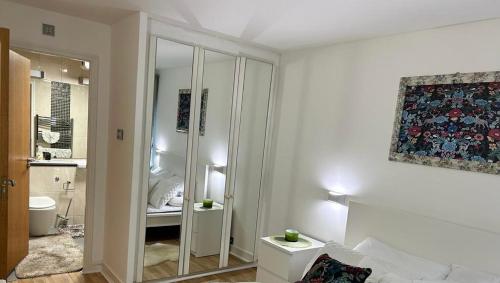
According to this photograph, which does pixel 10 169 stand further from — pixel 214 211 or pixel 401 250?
pixel 401 250

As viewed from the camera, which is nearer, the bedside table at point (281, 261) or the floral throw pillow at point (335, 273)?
the floral throw pillow at point (335, 273)

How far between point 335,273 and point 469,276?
0.88 m

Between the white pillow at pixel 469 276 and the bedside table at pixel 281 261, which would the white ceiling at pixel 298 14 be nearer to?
the white pillow at pixel 469 276

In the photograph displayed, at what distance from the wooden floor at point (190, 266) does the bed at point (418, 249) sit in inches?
57.8

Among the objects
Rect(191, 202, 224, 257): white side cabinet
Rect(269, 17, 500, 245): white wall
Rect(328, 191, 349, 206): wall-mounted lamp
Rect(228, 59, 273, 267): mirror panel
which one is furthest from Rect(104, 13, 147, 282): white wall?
Rect(328, 191, 349, 206): wall-mounted lamp

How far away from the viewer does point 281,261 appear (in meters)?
2.85

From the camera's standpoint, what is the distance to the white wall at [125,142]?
2758mm

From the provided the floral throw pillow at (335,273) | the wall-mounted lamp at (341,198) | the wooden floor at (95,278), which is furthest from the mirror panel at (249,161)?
the floral throw pillow at (335,273)

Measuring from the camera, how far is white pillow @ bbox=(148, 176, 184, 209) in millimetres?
3032

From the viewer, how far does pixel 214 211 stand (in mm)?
3475

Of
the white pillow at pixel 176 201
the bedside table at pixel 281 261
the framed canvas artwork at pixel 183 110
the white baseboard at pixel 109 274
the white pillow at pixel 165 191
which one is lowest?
the white baseboard at pixel 109 274

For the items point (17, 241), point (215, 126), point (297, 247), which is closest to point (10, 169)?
point (17, 241)

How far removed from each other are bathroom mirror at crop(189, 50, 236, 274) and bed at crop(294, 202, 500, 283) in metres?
1.36

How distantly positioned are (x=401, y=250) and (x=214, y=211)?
6.06ft
